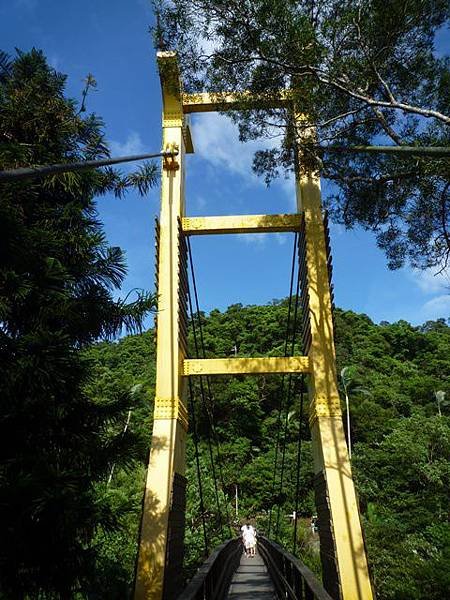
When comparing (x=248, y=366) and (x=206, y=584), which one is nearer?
(x=206, y=584)

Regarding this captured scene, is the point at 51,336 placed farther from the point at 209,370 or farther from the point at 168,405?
the point at 209,370

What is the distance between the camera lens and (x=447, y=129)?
5379 mm

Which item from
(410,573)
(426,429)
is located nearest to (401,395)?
(426,429)

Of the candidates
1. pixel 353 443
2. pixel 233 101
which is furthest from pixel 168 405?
pixel 353 443

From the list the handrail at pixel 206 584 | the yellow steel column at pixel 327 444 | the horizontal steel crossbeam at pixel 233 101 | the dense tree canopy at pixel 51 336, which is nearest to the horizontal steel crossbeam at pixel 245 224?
the yellow steel column at pixel 327 444

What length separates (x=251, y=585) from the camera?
22.1ft

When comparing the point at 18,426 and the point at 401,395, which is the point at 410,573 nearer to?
the point at 18,426

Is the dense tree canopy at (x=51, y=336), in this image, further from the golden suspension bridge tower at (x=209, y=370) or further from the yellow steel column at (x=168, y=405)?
the golden suspension bridge tower at (x=209, y=370)

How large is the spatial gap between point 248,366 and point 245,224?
6.20 ft

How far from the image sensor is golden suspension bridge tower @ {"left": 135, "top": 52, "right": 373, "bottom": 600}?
4.62 metres

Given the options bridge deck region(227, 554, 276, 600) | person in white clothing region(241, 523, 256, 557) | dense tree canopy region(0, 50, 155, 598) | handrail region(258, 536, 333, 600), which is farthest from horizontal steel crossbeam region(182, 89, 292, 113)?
person in white clothing region(241, 523, 256, 557)

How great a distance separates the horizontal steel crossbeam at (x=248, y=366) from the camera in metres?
5.79

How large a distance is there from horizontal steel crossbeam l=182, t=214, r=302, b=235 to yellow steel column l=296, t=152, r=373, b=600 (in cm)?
25

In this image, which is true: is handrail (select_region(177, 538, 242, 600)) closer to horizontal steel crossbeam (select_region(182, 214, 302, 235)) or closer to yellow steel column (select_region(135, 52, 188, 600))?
yellow steel column (select_region(135, 52, 188, 600))
